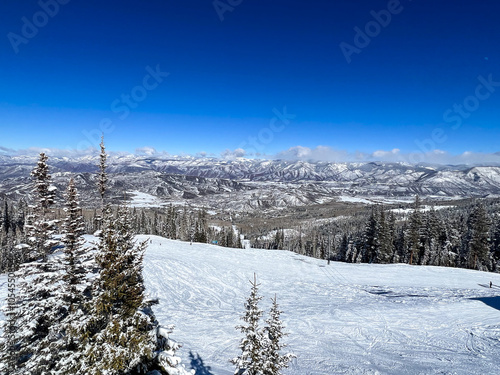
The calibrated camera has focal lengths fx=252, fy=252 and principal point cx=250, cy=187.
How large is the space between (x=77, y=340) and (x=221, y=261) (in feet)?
110

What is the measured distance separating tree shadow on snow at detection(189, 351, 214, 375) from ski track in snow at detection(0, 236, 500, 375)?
24 cm

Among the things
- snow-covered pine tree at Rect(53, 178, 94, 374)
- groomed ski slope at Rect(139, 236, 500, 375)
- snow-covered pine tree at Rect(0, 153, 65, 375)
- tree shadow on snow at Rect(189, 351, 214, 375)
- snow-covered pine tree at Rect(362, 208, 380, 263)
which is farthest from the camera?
snow-covered pine tree at Rect(362, 208, 380, 263)

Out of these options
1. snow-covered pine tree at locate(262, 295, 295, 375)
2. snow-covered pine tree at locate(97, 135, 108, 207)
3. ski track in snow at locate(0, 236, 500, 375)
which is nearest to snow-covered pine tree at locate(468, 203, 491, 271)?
ski track in snow at locate(0, 236, 500, 375)

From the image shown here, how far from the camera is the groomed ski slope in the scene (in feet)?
50.9

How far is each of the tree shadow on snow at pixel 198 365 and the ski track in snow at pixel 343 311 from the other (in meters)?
0.24

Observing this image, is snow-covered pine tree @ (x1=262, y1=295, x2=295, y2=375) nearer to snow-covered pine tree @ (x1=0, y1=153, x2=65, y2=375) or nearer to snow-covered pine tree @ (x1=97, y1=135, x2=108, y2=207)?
snow-covered pine tree @ (x1=0, y1=153, x2=65, y2=375)

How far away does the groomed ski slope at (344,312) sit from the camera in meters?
15.5

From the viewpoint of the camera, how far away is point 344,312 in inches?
930

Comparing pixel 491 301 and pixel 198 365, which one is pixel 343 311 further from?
pixel 198 365

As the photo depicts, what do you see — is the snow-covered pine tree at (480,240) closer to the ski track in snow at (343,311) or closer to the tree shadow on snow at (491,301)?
the ski track in snow at (343,311)

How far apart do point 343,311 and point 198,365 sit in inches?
588

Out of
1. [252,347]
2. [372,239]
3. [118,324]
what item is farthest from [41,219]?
[372,239]

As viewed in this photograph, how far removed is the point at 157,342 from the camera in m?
10.2

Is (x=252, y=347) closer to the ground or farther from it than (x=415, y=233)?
farther from it
